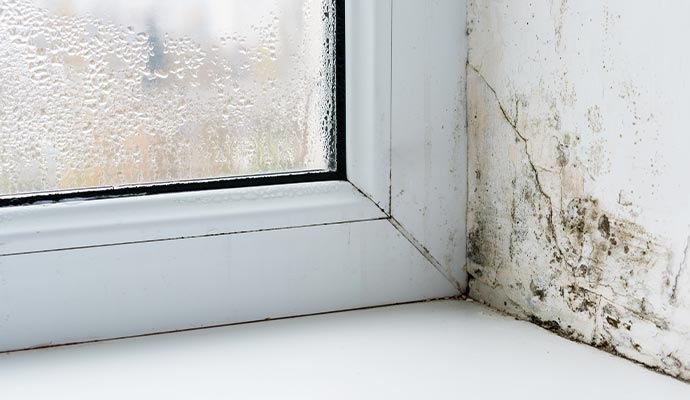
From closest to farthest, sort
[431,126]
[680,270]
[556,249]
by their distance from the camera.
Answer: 1. [680,270]
2. [556,249]
3. [431,126]

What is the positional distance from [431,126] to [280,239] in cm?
21

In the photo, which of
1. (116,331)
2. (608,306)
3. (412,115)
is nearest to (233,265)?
(116,331)

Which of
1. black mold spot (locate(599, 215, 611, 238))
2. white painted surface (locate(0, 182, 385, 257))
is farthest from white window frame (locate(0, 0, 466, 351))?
black mold spot (locate(599, 215, 611, 238))

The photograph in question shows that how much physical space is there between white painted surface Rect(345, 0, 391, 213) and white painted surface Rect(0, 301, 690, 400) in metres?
0.15

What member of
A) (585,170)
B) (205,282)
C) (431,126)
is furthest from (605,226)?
(205,282)

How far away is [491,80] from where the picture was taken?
2.72 ft

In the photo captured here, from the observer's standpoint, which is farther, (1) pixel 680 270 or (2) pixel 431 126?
(2) pixel 431 126

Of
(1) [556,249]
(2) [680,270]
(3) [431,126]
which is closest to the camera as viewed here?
(2) [680,270]

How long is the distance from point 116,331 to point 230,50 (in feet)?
1.02

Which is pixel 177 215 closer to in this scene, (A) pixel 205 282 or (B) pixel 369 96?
(A) pixel 205 282

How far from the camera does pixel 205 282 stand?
0.79 meters

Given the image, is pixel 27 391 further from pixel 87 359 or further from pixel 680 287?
pixel 680 287

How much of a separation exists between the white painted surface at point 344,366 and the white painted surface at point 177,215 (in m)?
0.10

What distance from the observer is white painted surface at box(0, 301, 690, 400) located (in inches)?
25.5
